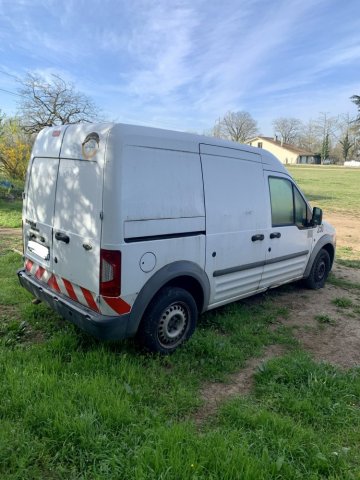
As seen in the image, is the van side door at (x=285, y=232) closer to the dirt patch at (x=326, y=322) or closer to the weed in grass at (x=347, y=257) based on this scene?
the dirt patch at (x=326, y=322)

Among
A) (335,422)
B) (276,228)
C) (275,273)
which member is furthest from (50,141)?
(335,422)

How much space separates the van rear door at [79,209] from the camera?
3141 mm

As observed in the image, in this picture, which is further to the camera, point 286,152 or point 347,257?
point 286,152

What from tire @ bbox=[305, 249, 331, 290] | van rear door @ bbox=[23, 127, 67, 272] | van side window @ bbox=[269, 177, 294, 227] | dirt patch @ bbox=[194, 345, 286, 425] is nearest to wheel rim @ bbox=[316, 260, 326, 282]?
tire @ bbox=[305, 249, 331, 290]

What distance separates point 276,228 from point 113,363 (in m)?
2.78

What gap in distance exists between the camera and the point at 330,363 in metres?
3.79

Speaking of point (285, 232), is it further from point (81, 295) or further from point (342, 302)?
point (81, 295)

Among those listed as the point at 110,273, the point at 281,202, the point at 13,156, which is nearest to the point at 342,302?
the point at 281,202

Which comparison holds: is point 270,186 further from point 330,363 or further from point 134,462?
point 134,462

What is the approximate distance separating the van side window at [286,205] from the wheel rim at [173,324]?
1.87 m

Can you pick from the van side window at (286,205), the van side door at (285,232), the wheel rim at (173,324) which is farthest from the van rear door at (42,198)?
the van side window at (286,205)

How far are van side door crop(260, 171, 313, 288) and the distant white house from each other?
85.4 m

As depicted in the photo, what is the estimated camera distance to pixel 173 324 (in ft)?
12.4

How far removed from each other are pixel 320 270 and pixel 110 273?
442 centimetres
